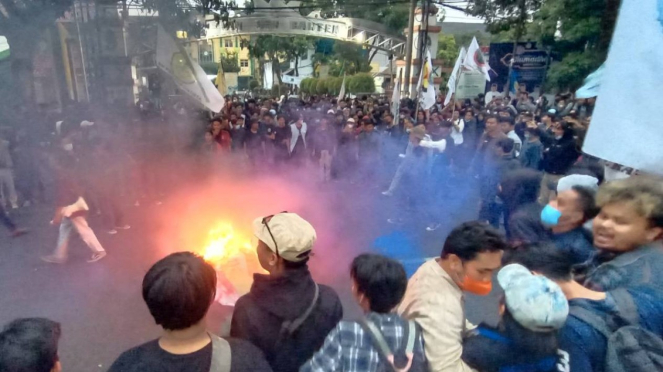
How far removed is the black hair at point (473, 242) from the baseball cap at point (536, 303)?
0.35 m

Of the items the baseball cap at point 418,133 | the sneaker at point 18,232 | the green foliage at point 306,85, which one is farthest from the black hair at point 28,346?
the green foliage at point 306,85

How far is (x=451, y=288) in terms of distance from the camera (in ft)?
6.55

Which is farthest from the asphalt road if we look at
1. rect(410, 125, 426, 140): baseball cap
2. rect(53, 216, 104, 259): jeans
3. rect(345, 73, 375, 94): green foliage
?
rect(345, 73, 375, 94): green foliage

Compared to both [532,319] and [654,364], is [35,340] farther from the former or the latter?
[654,364]

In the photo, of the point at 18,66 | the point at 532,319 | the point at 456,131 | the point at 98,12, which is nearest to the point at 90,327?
the point at 532,319

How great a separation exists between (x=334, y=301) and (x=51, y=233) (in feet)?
21.7

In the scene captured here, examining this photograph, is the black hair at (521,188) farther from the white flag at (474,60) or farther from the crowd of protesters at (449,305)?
the white flag at (474,60)

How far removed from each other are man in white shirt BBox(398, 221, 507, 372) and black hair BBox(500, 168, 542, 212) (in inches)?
127

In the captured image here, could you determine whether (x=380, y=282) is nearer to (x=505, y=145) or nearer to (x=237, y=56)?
(x=505, y=145)

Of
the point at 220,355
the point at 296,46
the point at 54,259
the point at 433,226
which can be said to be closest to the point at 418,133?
the point at 433,226

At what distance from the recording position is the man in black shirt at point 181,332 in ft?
5.23

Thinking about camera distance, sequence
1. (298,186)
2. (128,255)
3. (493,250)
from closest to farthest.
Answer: (493,250)
(128,255)
(298,186)

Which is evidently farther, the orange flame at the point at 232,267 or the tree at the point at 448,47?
the tree at the point at 448,47

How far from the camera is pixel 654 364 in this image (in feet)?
5.34
